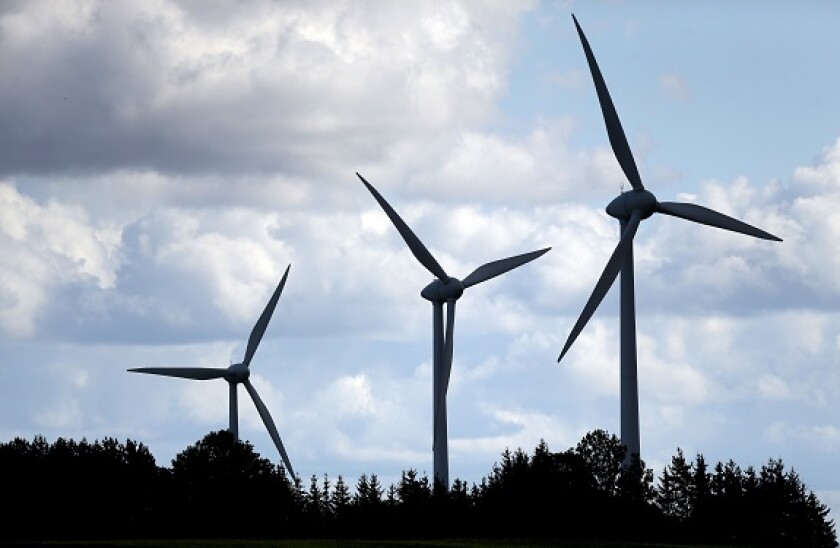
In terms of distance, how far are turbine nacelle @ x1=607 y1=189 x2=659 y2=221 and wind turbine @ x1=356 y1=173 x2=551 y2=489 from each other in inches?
686

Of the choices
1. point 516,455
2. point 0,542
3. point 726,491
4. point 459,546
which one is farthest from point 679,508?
point 0,542

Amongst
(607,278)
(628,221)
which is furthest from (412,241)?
(607,278)

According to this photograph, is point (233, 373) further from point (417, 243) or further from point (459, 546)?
point (459, 546)

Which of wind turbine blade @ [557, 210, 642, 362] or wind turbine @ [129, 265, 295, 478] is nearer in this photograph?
wind turbine blade @ [557, 210, 642, 362]

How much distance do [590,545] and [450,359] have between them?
34.1 meters

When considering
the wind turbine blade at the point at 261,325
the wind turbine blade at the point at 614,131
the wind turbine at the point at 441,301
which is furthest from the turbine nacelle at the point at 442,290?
the wind turbine blade at the point at 614,131

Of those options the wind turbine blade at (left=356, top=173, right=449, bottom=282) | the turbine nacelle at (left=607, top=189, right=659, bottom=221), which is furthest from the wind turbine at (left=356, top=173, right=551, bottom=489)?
the turbine nacelle at (left=607, top=189, right=659, bottom=221)

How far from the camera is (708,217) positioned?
134875 mm

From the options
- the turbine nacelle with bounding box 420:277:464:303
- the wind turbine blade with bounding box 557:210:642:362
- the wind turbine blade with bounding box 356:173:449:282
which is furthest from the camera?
the turbine nacelle with bounding box 420:277:464:303

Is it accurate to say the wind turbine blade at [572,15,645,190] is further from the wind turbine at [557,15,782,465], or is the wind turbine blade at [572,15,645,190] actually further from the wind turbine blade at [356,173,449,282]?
the wind turbine blade at [356,173,449,282]

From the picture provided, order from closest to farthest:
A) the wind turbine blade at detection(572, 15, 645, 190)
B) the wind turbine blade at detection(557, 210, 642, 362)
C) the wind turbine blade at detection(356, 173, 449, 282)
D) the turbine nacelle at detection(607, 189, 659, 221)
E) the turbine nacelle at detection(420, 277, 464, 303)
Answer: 1. the wind turbine blade at detection(557, 210, 642, 362)
2. the wind turbine blade at detection(572, 15, 645, 190)
3. the turbine nacelle at detection(607, 189, 659, 221)
4. the wind turbine blade at detection(356, 173, 449, 282)
5. the turbine nacelle at detection(420, 277, 464, 303)

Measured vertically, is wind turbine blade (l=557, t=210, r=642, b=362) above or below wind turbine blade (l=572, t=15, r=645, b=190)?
below

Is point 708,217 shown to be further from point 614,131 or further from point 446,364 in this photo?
point 446,364

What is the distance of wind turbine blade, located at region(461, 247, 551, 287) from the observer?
6476 inches
